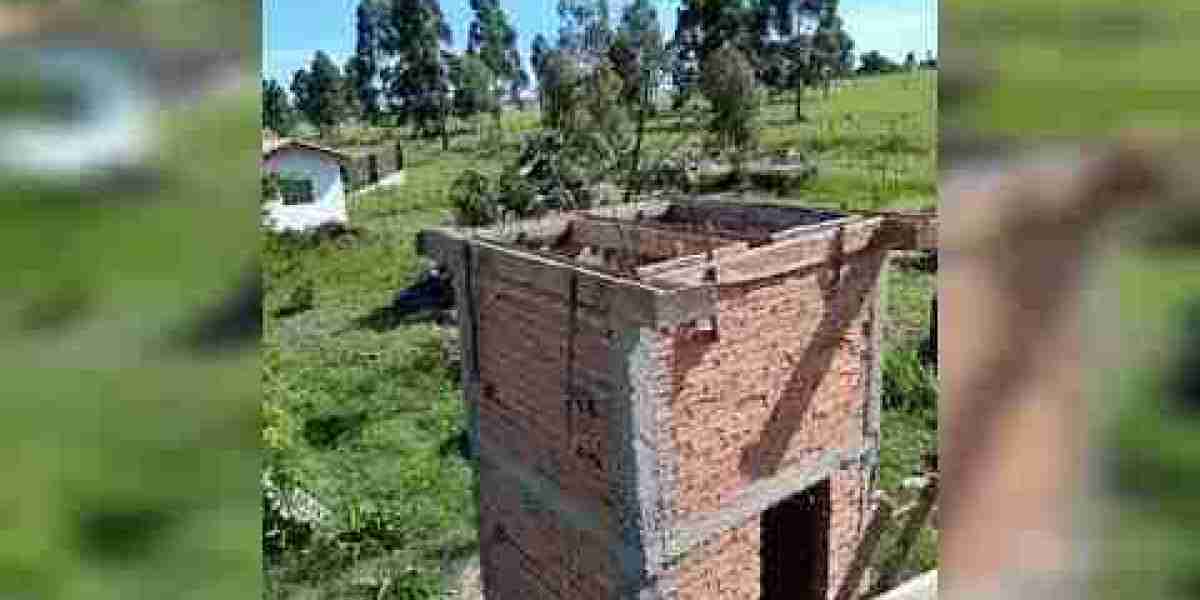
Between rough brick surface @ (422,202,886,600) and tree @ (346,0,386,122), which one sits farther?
tree @ (346,0,386,122)

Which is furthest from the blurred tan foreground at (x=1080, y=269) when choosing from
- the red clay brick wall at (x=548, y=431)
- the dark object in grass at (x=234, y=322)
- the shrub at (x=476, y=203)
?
the shrub at (x=476, y=203)

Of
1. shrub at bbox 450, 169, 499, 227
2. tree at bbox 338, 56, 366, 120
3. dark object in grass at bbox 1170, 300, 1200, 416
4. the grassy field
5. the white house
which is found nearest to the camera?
dark object in grass at bbox 1170, 300, 1200, 416

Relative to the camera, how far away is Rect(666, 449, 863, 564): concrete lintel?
353 centimetres

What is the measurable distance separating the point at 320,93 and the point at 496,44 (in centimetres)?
625

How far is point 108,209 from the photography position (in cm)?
47

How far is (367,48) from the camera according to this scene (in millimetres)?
30297

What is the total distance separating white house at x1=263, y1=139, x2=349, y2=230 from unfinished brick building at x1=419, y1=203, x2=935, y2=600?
13.5 meters

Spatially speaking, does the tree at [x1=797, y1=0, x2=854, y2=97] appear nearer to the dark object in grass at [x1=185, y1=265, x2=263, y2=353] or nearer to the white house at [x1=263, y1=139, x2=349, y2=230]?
the white house at [x1=263, y1=139, x2=349, y2=230]

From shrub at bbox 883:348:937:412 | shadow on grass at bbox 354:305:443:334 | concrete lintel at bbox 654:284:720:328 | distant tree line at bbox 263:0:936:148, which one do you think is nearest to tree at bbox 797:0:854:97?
distant tree line at bbox 263:0:936:148

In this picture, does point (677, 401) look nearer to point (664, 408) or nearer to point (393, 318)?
point (664, 408)

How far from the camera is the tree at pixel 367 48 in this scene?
29.5 m

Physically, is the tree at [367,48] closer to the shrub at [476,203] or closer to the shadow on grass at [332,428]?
the shrub at [476,203]

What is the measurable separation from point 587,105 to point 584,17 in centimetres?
522

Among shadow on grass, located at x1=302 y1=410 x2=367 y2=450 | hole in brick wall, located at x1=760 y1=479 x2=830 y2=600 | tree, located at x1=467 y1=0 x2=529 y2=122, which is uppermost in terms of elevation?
tree, located at x1=467 y1=0 x2=529 y2=122
